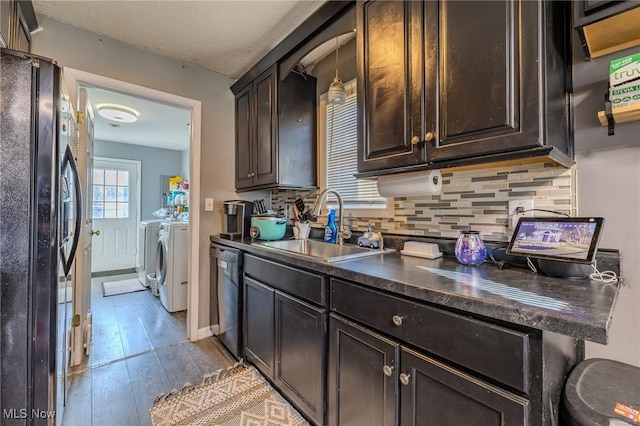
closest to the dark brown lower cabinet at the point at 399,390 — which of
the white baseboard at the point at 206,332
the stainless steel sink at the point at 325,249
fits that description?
the stainless steel sink at the point at 325,249

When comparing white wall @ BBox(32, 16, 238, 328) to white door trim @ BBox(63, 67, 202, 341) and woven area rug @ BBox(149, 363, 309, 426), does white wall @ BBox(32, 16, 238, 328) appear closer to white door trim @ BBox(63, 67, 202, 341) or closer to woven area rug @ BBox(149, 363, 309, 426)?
white door trim @ BBox(63, 67, 202, 341)

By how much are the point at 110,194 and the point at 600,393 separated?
6.28m

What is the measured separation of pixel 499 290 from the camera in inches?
32.8

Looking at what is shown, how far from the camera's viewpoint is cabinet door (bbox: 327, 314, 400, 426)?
989 mm

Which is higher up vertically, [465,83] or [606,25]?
[606,25]

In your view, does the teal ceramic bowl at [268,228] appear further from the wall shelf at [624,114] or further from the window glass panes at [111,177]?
the window glass panes at [111,177]

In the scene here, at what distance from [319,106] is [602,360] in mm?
2184

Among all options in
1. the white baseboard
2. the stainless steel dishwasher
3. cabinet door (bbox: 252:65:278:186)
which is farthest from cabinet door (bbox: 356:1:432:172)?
the white baseboard

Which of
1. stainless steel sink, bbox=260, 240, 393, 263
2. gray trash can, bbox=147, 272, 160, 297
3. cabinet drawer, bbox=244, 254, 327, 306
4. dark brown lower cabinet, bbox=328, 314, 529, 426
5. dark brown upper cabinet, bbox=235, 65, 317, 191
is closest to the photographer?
dark brown lower cabinet, bbox=328, 314, 529, 426

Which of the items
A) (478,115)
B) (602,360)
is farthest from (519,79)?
(602,360)

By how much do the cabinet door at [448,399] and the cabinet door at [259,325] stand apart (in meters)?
0.91

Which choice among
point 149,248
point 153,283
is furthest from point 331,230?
point 149,248

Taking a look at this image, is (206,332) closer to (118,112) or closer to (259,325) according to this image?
(259,325)

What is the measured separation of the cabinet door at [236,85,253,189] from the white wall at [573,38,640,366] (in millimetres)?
2101
